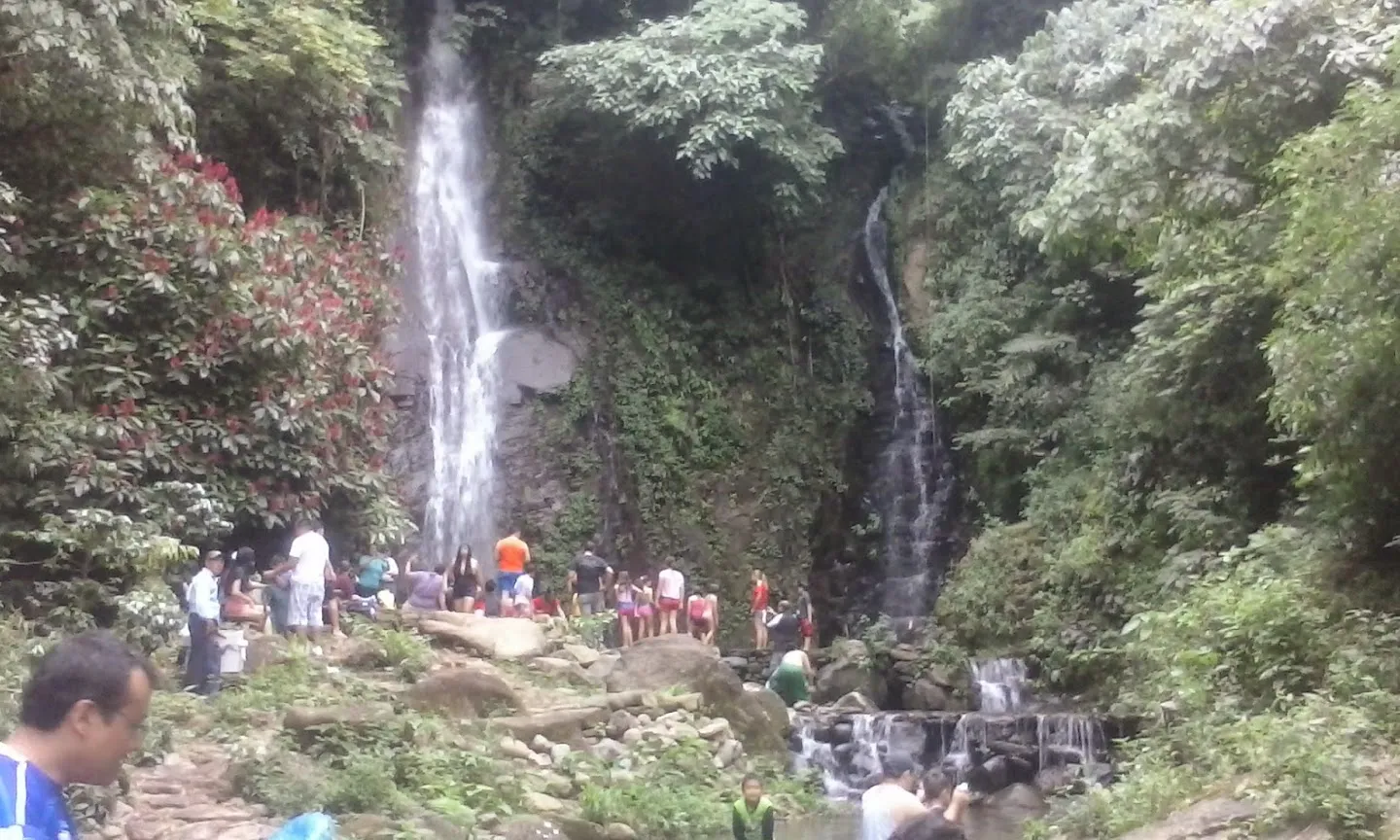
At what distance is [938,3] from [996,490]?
865 cm

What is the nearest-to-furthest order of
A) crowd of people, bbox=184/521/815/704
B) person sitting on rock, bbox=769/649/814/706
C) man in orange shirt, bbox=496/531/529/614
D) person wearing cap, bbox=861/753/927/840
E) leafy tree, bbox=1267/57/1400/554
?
1. person wearing cap, bbox=861/753/927/840
2. leafy tree, bbox=1267/57/1400/554
3. crowd of people, bbox=184/521/815/704
4. person sitting on rock, bbox=769/649/814/706
5. man in orange shirt, bbox=496/531/529/614

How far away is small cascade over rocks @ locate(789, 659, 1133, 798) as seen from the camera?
43.6ft

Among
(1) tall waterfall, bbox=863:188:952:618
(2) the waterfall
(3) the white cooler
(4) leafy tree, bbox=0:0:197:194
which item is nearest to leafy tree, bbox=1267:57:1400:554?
(2) the waterfall

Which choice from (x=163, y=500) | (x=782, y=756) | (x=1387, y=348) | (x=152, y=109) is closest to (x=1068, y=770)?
(x=782, y=756)

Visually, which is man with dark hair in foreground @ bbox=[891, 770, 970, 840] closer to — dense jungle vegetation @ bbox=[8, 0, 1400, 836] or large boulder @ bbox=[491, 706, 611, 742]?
dense jungle vegetation @ bbox=[8, 0, 1400, 836]

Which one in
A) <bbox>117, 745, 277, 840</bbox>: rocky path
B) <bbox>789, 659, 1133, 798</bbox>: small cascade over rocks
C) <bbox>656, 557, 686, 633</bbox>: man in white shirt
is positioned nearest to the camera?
<bbox>117, 745, 277, 840</bbox>: rocky path

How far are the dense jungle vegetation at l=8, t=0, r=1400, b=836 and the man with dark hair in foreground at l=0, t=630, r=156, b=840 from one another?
6.47 metres

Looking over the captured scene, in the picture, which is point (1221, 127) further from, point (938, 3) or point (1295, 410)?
point (938, 3)

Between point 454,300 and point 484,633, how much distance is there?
363 inches

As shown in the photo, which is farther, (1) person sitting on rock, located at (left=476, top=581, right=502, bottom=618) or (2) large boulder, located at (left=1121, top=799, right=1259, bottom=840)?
(1) person sitting on rock, located at (left=476, top=581, right=502, bottom=618)

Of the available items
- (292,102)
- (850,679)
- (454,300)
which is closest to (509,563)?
(850,679)

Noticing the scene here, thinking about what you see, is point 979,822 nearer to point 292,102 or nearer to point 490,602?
point 490,602

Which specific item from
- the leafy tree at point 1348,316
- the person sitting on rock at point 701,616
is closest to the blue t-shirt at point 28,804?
the leafy tree at point 1348,316

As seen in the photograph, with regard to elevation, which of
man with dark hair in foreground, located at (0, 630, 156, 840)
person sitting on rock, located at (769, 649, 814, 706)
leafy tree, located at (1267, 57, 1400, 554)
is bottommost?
person sitting on rock, located at (769, 649, 814, 706)
